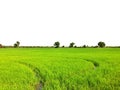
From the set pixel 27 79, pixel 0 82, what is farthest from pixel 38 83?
pixel 0 82

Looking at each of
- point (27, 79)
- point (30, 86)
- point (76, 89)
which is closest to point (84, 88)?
point (76, 89)

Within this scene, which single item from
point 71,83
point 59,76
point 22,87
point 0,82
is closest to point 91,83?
point 71,83

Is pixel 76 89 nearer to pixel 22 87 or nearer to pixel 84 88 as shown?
pixel 84 88

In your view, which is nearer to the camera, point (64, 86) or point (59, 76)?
point (64, 86)

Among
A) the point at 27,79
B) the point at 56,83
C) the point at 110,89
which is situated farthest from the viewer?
the point at 27,79

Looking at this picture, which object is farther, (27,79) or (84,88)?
(27,79)

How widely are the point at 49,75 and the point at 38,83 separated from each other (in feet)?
4.62

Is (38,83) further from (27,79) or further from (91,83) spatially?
(91,83)

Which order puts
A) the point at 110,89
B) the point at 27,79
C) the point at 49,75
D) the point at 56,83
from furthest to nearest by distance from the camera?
the point at 49,75 < the point at 27,79 < the point at 56,83 < the point at 110,89

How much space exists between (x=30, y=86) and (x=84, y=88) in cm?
200

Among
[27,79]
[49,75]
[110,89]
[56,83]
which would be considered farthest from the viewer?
[49,75]

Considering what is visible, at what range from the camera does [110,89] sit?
910cm

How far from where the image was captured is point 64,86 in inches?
372

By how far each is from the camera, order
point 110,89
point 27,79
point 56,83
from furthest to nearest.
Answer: point 27,79 < point 56,83 < point 110,89
